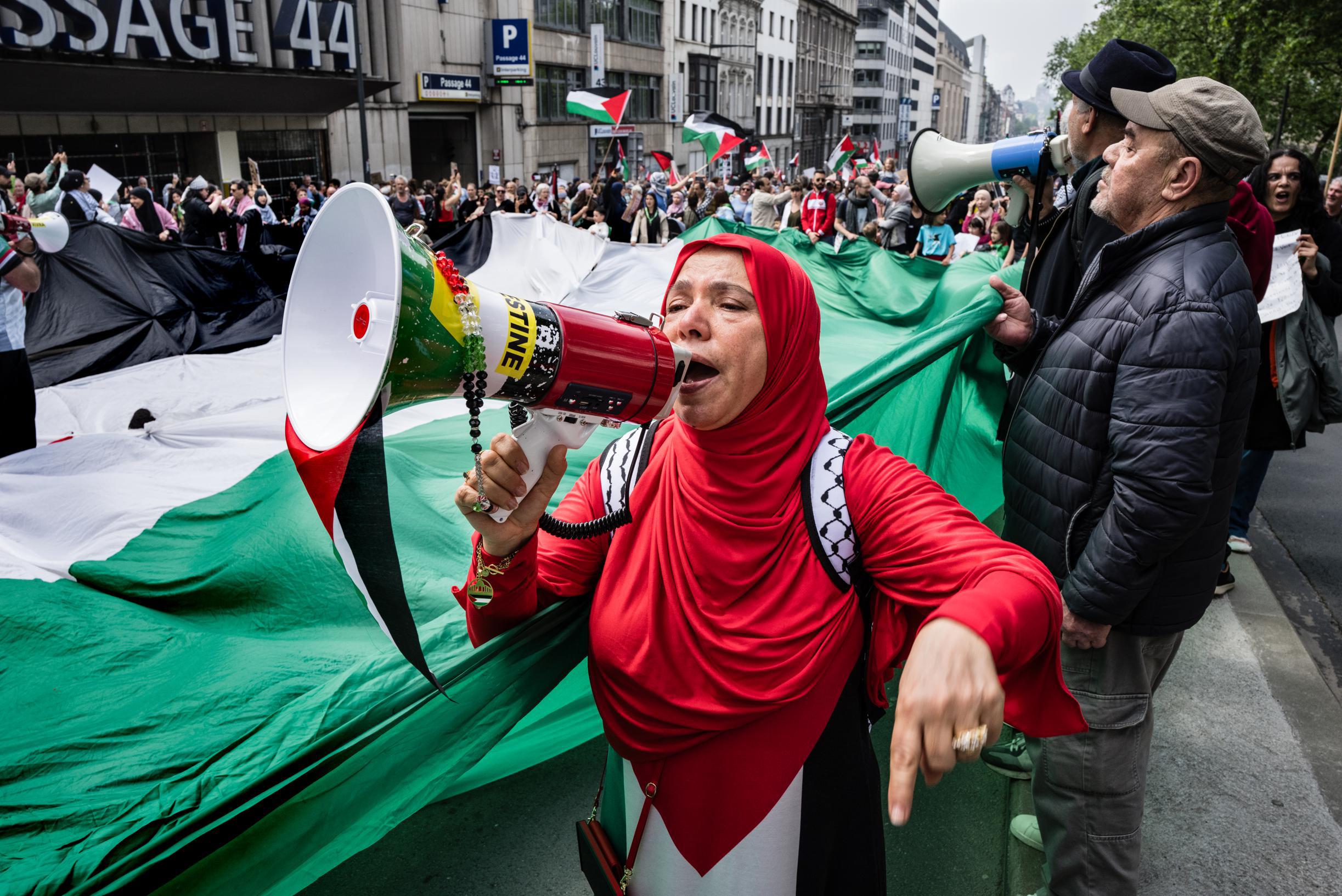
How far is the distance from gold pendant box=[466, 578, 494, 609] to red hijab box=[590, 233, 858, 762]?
0.20 metres

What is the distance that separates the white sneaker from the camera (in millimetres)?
2596

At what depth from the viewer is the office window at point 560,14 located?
30016 millimetres

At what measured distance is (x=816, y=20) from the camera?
222 ft

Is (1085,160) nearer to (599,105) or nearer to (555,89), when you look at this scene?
(599,105)

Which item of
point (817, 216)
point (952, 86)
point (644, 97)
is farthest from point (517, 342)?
point (952, 86)

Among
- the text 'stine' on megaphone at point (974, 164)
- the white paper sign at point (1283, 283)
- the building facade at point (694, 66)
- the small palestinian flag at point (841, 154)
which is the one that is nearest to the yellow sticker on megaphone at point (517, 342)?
the text 'stine' on megaphone at point (974, 164)

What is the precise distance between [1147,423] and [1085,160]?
139 centimetres

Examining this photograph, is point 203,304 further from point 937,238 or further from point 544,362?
point 544,362

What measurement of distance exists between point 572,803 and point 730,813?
55.1 inches

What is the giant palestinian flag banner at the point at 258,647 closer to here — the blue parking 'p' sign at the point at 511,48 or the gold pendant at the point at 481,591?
the gold pendant at the point at 481,591

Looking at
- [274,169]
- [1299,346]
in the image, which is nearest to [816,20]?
[274,169]

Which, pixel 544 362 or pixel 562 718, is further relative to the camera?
pixel 562 718

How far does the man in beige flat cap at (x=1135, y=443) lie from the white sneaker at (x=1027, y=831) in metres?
0.36

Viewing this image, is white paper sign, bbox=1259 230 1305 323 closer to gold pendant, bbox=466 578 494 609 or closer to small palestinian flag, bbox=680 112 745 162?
gold pendant, bbox=466 578 494 609
